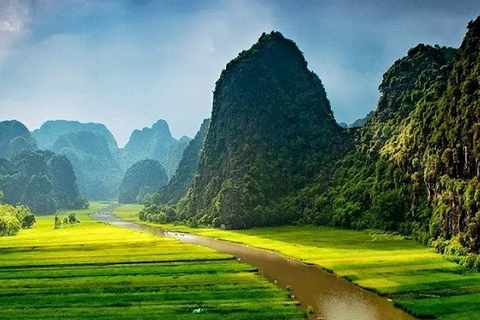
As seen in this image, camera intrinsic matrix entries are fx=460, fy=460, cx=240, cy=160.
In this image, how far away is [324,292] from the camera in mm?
44125

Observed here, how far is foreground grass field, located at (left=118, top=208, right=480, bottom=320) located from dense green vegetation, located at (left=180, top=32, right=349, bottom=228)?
33.7m

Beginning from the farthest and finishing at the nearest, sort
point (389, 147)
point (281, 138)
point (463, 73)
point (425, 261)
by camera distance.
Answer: point (281, 138)
point (389, 147)
point (463, 73)
point (425, 261)

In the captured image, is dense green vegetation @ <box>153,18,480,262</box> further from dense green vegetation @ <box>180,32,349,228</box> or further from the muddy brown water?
the muddy brown water

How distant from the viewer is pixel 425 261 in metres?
55.5

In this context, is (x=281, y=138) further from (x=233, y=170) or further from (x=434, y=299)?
(x=434, y=299)

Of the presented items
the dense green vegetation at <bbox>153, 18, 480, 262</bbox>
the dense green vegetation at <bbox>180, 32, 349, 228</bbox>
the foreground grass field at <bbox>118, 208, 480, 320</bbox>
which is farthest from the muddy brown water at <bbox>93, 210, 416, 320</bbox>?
the dense green vegetation at <bbox>180, 32, 349, 228</bbox>

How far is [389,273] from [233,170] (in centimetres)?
8996

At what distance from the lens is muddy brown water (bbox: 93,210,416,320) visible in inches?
1437

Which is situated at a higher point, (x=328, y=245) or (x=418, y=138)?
(x=418, y=138)

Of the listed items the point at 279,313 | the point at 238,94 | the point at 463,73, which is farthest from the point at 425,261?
the point at 238,94

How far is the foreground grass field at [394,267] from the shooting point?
37.4 metres

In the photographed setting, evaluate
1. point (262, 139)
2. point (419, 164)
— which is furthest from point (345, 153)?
point (419, 164)

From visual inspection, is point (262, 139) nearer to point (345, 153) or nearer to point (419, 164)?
point (345, 153)

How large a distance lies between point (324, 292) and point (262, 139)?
102 metres
